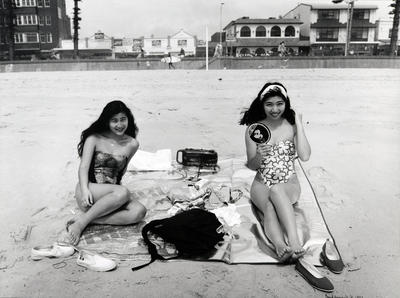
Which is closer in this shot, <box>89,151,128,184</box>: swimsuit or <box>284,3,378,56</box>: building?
<box>89,151,128,184</box>: swimsuit

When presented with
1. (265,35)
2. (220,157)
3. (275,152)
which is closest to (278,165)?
(275,152)

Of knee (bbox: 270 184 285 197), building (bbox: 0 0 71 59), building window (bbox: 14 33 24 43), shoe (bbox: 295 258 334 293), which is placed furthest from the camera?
building window (bbox: 14 33 24 43)

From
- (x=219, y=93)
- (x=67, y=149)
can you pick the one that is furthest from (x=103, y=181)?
(x=219, y=93)

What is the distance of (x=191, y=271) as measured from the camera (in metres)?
2.85

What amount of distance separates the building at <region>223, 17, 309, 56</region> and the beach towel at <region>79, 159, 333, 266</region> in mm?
56111

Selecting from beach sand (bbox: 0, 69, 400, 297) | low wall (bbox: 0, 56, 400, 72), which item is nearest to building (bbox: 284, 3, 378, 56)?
low wall (bbox: 0, 56, 400, 72)

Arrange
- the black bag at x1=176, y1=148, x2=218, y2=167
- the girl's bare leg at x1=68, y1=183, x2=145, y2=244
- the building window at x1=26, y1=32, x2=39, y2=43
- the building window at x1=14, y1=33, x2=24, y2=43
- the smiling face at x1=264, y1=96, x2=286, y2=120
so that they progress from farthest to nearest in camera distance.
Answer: the building window at x1=26, y1=32, x2=39, y2=43 < the building window at x1=14, y1=33, x2=24, y2=43 < the black bag at x1=176, y1=148, x2=218, y2=167 < the smiling face at x1=264, y1=96, x2=286, y2=120 < the girl's bare leg at x1=68, y1=183, x2=145, y2=244

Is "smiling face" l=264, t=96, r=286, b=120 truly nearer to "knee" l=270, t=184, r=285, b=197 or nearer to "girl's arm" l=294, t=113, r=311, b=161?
"girl's arm" l=294, t=113, r=311, b=161

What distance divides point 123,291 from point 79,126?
5827mm

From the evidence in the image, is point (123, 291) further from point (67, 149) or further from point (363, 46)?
point (363, 46)

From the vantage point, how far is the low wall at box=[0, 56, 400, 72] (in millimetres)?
26156

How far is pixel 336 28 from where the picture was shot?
6041cm

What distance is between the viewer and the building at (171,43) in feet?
226

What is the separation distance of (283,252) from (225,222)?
880mm
